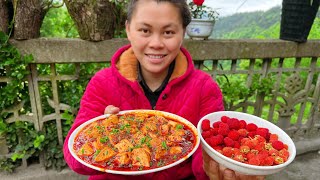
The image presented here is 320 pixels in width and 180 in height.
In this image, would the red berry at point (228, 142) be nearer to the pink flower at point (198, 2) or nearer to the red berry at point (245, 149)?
the red berry at point (245, 149)

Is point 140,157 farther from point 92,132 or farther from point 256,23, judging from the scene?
point 256,23

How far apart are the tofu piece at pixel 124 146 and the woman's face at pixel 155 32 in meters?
0.48

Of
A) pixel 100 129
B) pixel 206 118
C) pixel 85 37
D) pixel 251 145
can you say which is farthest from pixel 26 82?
pixel 251 145

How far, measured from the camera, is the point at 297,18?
8.77ft

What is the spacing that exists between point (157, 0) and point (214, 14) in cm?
117

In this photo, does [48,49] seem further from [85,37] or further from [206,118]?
[206,118]

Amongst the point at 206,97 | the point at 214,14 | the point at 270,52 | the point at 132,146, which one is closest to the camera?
the point at 132,146

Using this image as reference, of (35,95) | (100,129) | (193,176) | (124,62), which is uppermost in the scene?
(124,62)

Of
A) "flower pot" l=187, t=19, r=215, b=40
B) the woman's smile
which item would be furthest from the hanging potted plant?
the woman's smile

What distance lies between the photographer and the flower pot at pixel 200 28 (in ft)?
7.63

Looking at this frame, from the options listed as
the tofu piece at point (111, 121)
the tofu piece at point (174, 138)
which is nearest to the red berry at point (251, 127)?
the tofu piece at point (174, 138)

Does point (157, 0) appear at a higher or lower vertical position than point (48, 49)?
higher

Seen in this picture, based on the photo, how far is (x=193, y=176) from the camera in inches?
68.0

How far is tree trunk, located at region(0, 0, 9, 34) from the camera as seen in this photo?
1976mm
